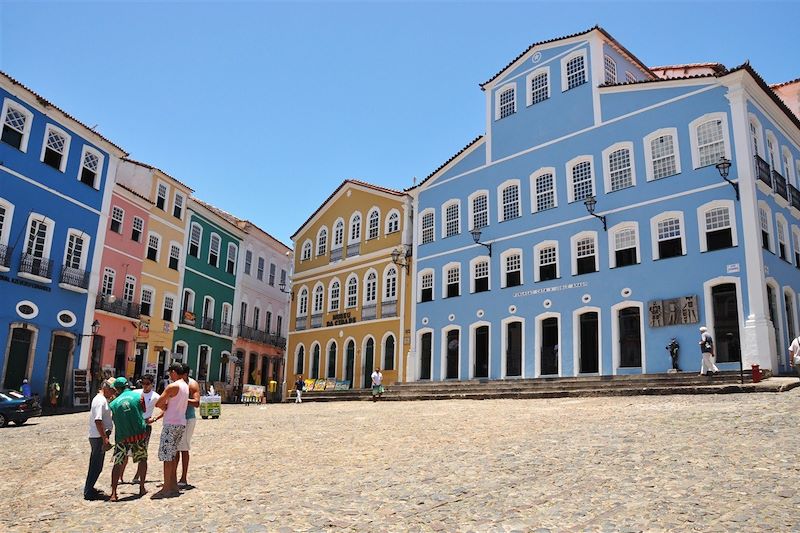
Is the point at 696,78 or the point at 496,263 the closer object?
the point at 696,78

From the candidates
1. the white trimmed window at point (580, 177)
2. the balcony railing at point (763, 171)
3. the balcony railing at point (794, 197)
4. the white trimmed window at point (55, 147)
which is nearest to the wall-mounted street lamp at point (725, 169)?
the balcony railing at point (763, 171)

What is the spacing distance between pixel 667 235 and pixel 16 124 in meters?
23.8

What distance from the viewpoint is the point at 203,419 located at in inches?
757

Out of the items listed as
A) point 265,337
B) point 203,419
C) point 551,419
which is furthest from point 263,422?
point 265,337

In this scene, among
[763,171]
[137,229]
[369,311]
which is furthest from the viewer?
[369,311]

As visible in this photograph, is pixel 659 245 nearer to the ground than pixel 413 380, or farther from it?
farther from it

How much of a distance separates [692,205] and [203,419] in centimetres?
1665

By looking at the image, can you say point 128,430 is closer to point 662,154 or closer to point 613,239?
point 613,239

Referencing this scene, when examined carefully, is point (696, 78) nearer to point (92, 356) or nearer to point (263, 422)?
point (263, 422)

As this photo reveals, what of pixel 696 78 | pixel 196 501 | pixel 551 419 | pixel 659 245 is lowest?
pixel 196 501

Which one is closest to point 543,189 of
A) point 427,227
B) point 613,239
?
point 613,239

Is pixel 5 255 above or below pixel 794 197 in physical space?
below

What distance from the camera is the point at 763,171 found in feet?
69.1

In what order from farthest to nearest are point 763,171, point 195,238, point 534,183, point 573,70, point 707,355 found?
1. point 195,238
2. point 534,183
3. point 573,70
4. point 763,171
5. point 707,355
